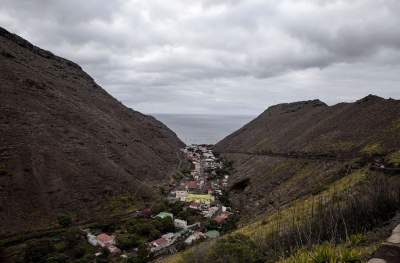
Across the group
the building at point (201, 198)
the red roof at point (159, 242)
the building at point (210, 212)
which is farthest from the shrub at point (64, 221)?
the building at point (201, 198)

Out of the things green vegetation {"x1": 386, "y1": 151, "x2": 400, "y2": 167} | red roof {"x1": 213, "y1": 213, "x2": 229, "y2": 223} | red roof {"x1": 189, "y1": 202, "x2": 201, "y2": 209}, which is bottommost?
red roof {"x1": 213, "y1": 213, "x2": 229, "y2": 223}

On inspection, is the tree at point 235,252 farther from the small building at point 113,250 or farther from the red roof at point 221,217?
the red roof at point 221,217

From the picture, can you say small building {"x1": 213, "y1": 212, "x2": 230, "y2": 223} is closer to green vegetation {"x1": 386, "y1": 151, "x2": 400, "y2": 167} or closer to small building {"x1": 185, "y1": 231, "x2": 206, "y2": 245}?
small building {"x1": 185, "y1": 231, "x2": 206, "y2": 245}

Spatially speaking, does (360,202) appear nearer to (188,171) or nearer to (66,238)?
(66,238)

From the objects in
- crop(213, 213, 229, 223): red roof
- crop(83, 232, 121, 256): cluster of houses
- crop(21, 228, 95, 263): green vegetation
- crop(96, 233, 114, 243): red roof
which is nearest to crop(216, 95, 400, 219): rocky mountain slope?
crop(213, 213, 229, 223): red roof

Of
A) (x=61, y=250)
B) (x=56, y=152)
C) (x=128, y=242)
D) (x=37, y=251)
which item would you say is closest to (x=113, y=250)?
(x=128, y=242)

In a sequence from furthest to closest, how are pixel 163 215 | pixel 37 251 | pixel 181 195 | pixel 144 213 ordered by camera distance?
pixel 181 195
pixel 144 213
pixel 163 215
pixel 37 251

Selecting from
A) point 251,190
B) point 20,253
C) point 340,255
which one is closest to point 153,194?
point 251,190

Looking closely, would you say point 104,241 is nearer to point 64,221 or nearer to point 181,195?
point 64,221
